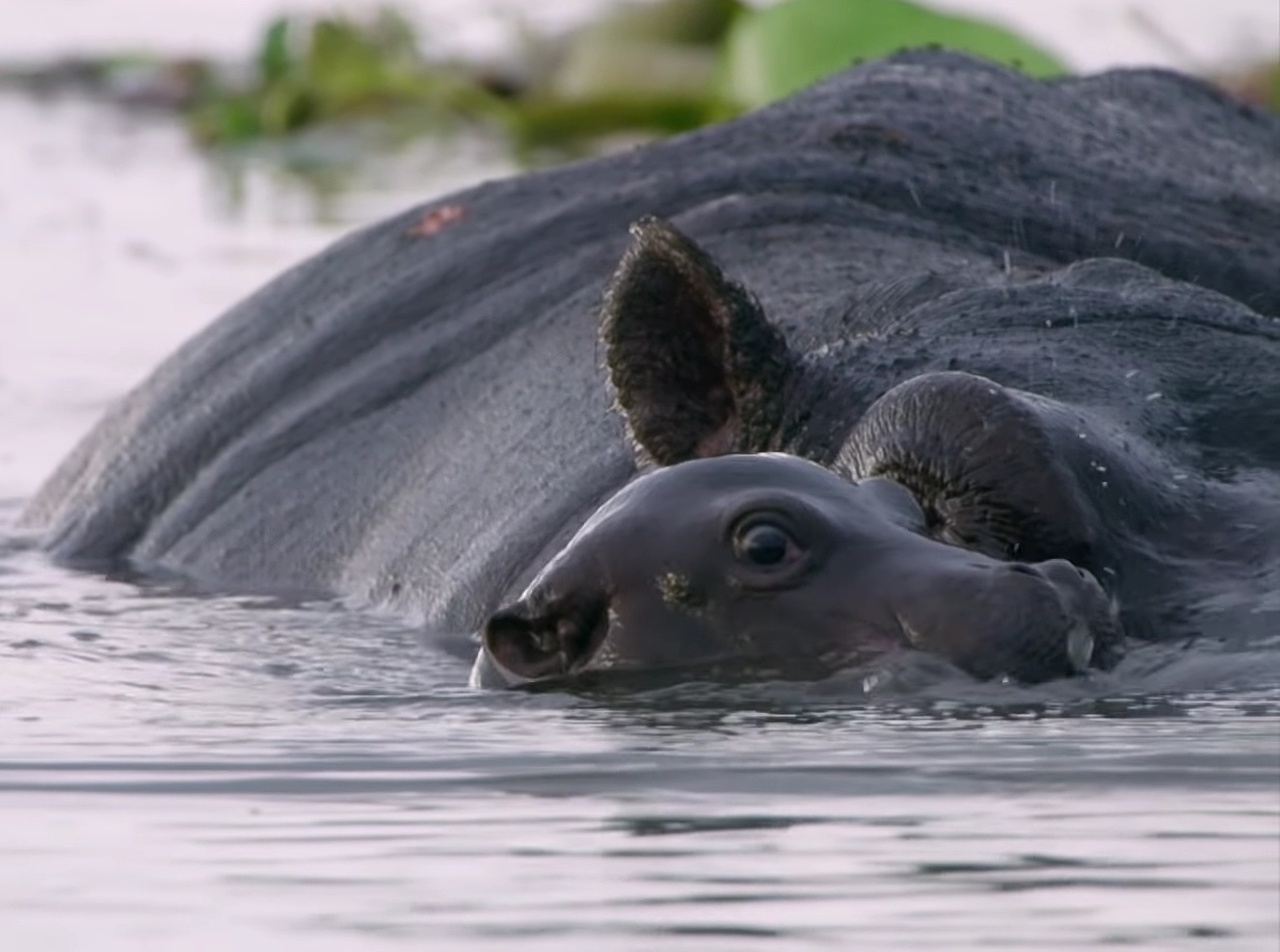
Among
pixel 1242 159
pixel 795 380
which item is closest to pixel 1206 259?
pixel 1242 159

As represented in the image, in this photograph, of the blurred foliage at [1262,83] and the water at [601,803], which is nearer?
the water at [601,803]

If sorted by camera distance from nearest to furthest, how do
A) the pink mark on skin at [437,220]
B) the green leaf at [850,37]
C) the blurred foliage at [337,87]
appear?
the pink mark on skin at [437,220]
the green leaf at [850,37]
the blurred foliage at [337,87]

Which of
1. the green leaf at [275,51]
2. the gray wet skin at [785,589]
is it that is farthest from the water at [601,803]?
the green leaf at [275,51]

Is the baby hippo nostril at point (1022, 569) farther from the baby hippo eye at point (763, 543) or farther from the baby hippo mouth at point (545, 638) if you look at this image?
the baby hippo mouth at point (545, 638)

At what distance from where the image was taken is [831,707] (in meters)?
4.33

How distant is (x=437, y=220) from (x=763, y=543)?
267 cm

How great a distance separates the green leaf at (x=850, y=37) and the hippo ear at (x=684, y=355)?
16.2 feet

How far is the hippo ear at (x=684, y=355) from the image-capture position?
4926 millimetres

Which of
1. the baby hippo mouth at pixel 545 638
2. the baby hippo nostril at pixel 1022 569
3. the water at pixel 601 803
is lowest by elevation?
the water at pixel 601 803

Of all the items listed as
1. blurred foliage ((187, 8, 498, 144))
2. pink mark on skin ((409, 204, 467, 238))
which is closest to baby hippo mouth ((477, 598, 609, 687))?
pink mark on skin ((409, 204, 467, 238))

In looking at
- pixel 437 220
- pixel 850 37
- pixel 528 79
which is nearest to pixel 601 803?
pixel 437 220

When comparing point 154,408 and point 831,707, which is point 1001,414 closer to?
point 831,707

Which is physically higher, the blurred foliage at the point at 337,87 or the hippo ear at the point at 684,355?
the blurred foliage at the point at 337,87

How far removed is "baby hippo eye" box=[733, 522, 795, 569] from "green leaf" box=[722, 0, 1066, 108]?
18.7ft
